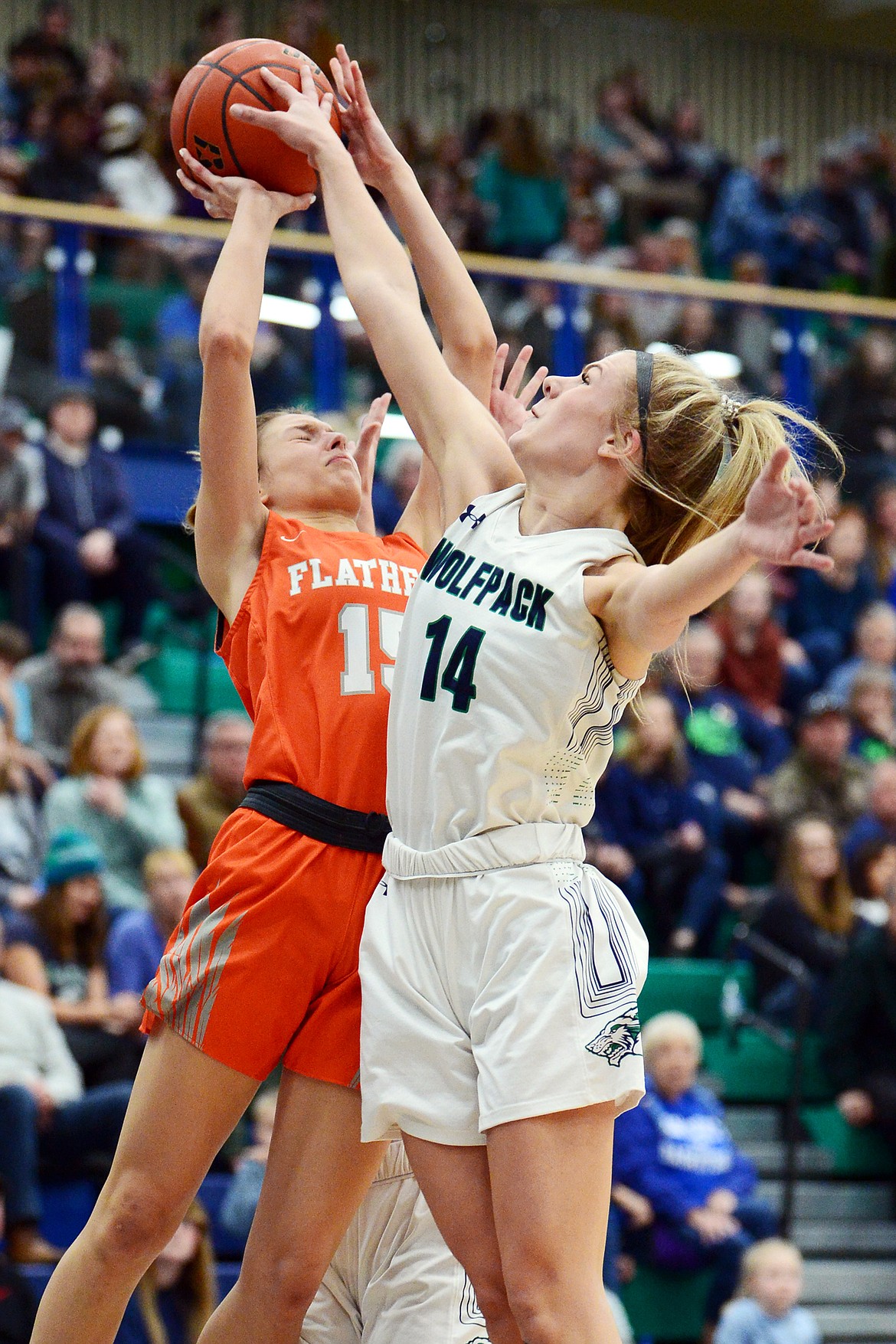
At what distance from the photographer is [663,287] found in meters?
9.34

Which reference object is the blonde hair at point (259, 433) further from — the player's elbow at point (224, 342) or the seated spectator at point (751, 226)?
the seated spectator at point (751, 226)

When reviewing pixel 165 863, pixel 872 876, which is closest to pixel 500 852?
pixel 165 863

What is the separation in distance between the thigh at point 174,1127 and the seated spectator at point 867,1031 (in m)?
5.07

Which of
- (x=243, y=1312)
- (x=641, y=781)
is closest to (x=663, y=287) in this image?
(x=641, y=781)

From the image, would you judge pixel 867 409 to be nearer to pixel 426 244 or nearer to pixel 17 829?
pixel 17 829

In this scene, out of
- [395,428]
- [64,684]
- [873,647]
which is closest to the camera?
[64,684]

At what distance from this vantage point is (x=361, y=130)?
3.42 meters

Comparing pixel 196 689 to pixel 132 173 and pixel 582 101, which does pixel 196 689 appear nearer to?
pixel 132 173

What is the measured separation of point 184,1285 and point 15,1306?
711 mm

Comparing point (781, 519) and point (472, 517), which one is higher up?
point (781, 519)

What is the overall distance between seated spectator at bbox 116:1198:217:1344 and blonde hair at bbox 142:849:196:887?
4.16 ft

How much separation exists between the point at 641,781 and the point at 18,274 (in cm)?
368

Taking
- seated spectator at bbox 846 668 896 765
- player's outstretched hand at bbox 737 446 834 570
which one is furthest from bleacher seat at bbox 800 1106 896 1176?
player's outstretched hand at bbox 737 446 834 570

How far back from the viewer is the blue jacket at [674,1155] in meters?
6.64
